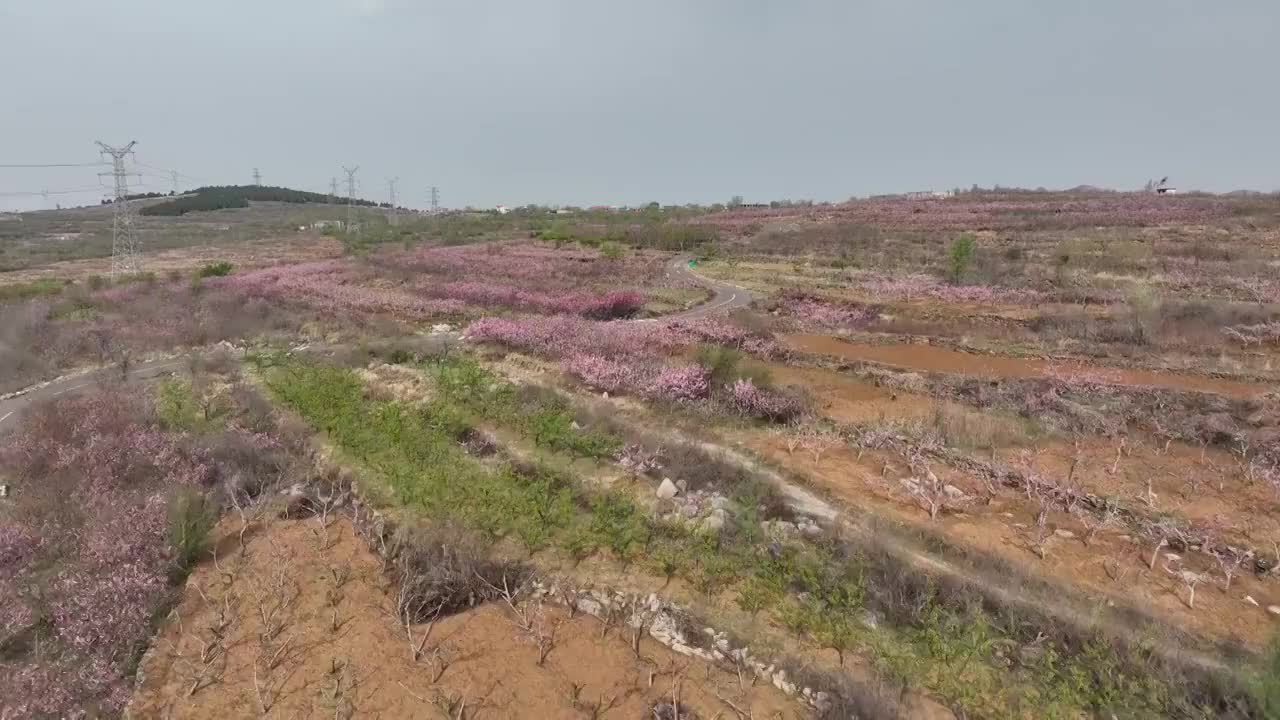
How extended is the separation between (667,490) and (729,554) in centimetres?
175

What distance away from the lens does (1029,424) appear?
40.1 feet

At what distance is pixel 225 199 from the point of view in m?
141

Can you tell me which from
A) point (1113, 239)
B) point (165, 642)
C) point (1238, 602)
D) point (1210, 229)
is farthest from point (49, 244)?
point (1210, 229)

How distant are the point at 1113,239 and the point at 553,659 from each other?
45675 mm

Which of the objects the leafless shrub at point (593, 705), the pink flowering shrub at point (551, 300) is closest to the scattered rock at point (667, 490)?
the leafless shrub at point (593, 705)

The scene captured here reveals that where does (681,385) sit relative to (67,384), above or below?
above

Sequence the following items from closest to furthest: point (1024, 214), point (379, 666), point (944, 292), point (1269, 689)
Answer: point (1269, 689)
point (379, 666)
point (944, 292)
point (1024, 214)

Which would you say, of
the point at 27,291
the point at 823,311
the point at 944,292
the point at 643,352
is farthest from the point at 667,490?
the point at 27,291

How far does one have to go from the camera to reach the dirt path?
14633mm

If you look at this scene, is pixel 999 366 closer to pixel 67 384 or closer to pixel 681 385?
pixel 681 385

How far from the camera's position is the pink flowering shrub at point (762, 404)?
12.5 m

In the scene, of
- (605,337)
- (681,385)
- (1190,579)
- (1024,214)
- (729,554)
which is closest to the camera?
(1190,579)

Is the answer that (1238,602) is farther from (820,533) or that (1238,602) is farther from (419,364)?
(419,364)

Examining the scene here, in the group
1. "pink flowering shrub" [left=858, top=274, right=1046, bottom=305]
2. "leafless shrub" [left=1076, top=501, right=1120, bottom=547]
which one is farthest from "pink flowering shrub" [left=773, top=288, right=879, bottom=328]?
"leafless shrub" [left=1076, top=501, right=1120, bottom=547]
